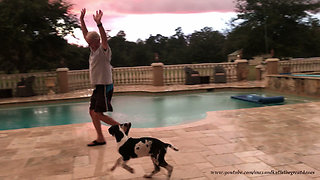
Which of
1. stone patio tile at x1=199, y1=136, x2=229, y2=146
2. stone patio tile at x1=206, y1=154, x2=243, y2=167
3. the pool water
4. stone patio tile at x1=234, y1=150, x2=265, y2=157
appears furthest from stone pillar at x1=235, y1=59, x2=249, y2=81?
stone patio tile at x1=206, y1=154, x2=243, y2=167

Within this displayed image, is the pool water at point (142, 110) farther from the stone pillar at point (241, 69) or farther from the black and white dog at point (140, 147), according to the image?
the black and white dog at point (140, 147)

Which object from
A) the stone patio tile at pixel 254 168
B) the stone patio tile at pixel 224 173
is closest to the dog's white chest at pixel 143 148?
the stone patio tile at pixel 224 173

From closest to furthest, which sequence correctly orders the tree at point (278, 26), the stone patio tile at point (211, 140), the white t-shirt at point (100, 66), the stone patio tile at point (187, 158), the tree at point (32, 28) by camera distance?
the stone patio tile at point (187, 158) < the white t-shirt at point (100, 66) < the stone patio tile at point (211, 140) < the tree at point (32, 28) < the tree at point (278, 26)

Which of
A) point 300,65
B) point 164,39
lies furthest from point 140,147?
point 164,39

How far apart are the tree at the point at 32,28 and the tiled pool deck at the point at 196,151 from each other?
791 centimetres

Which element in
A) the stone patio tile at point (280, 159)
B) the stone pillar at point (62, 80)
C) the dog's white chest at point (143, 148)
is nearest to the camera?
the dog's white chest at point (143, 148)

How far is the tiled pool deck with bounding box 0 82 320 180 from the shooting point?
3023 millimetres

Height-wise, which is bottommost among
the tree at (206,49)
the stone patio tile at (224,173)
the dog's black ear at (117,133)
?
the stone patio tile at (224,173)

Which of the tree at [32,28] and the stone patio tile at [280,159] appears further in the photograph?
the tree at [32,28]

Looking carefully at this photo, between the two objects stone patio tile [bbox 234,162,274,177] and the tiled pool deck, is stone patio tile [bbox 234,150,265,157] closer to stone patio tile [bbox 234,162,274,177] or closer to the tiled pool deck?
the tiled pool deck

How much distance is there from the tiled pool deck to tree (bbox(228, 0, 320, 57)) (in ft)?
55.6

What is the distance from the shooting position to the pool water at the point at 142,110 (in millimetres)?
6883

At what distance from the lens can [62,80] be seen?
12.1m

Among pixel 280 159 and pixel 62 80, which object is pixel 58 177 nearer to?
pixel 280 159
